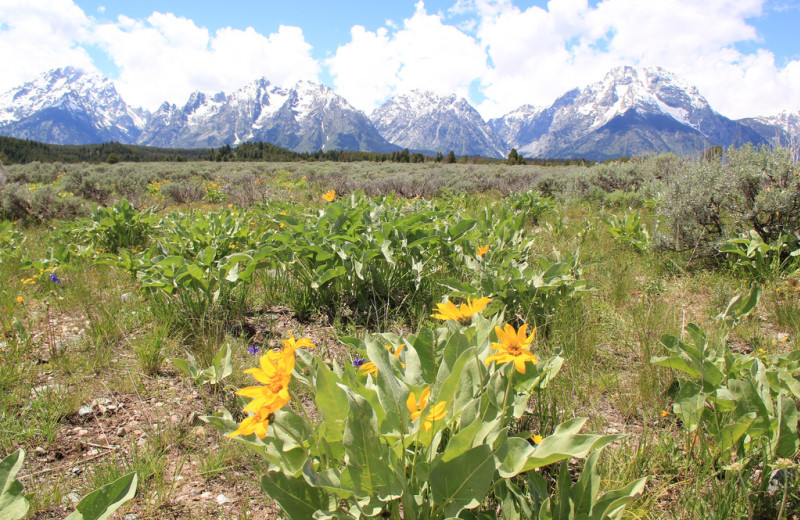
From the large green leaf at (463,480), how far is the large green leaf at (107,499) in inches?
24.8

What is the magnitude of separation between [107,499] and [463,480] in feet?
2.45

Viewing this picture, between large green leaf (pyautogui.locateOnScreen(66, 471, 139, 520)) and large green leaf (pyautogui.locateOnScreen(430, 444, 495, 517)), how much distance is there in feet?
2.06

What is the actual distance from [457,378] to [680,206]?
323 cm

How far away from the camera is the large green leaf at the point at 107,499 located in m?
0.83

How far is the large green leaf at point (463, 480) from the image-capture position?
0.86 m

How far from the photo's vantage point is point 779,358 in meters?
1.42

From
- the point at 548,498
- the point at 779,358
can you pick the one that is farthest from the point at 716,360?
the point at 548,498

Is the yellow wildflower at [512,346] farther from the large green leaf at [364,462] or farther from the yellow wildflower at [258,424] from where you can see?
the yellow wildflower at [258,424]

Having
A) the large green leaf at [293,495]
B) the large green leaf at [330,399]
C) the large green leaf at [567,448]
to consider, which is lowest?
the large green leaf at [293,495]

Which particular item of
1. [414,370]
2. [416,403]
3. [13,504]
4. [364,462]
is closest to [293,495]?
[364,462]

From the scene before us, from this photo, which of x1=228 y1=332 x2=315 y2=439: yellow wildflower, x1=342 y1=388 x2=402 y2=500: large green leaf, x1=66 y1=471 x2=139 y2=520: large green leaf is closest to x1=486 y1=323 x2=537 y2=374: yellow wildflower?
x1=342 y1=388 x2=402 y2=500: large green leaf

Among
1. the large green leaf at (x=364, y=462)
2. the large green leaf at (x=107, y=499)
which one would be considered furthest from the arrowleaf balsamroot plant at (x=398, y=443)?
the large green leaf at (x=107, y=499)

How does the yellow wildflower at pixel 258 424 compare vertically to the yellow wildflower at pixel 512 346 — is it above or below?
below

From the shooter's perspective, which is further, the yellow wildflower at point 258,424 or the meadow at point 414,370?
Answer: the meadow at point 414,370
